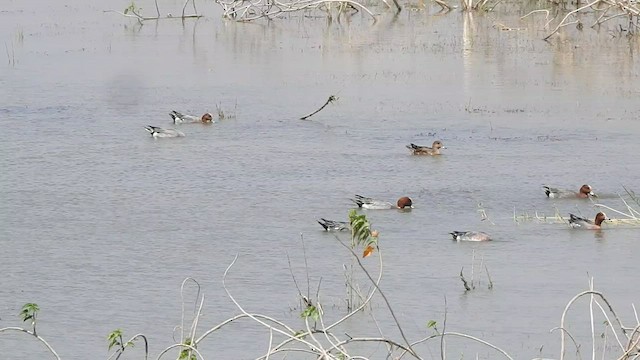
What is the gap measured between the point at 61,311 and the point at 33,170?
18.6 ft

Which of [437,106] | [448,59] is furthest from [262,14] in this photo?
[437,106]

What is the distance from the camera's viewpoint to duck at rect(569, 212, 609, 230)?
40.4 ft

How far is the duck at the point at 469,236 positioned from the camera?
11.8 metres

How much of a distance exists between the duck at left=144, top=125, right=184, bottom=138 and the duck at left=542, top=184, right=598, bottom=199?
218 inches

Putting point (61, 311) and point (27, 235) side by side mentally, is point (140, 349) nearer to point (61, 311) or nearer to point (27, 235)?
point (61, 311)

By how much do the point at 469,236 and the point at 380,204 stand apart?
1.63 m

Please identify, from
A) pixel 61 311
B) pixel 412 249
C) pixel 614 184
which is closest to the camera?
pixel 61 311

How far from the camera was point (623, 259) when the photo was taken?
441 inches

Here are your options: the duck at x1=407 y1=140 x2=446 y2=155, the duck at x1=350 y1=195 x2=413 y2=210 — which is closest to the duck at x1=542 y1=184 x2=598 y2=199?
the duck at x1=350 y1=195 x2=413 y2=210

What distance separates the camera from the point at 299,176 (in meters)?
14.8

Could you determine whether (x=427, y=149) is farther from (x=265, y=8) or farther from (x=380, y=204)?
(x=265, y=8)

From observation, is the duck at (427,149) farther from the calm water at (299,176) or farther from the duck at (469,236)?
Result: the duck at (469,236)

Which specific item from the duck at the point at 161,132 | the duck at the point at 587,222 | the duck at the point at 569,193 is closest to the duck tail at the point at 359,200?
the duck at the point at 569,193

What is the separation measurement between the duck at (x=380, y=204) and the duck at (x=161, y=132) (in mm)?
4571
